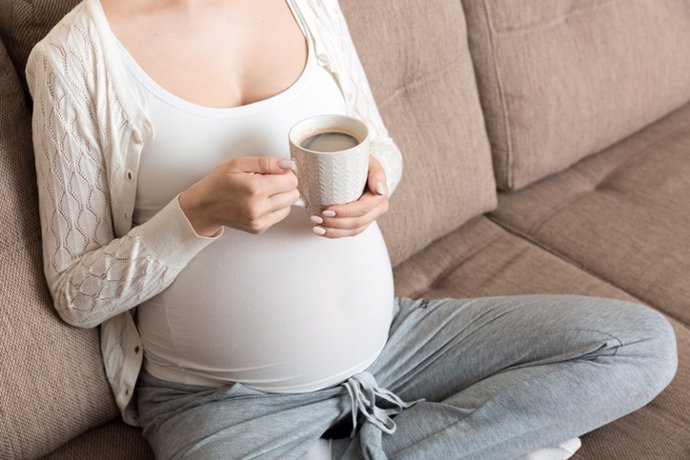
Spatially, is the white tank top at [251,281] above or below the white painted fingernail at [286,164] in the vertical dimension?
below

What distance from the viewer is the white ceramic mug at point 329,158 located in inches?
36.3

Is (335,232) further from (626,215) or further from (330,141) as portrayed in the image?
(626,215)

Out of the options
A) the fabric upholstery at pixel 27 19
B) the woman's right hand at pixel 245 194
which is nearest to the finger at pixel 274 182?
the woman's right hand at pixel 245 194

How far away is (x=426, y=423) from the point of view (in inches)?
43.4

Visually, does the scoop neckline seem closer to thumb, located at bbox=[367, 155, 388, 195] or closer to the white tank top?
the white tank top

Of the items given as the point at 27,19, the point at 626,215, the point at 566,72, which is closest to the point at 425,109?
the point at 566,72

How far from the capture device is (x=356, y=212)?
40.8 inches

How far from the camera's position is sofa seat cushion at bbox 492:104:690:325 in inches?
60.2

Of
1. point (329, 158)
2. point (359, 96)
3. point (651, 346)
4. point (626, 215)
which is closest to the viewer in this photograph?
point (329, 158)

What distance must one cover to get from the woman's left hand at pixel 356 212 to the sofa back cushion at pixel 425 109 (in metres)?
0.39

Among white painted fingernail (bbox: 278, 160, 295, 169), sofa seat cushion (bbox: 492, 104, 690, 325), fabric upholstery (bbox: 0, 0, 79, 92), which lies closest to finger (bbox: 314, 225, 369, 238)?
white painted fingernail (bbox: 278, 160, 295, 169)

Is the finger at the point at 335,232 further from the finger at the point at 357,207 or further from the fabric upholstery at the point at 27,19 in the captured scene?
the fabric upholstery at the point at 27,19

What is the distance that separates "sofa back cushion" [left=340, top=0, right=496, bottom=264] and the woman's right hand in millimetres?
524

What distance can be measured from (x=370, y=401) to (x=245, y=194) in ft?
1.30
